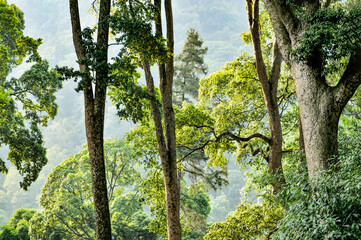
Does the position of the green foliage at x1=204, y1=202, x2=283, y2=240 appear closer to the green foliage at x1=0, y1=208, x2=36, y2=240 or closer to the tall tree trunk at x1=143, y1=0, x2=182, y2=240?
the tall tree trunk at x1=143, y1=0, x2=182, y2=240

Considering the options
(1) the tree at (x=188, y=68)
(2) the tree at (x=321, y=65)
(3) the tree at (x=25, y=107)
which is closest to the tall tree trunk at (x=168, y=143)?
(2) the tree at (x=321, y=65)

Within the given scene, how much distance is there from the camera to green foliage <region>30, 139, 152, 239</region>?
17531mm

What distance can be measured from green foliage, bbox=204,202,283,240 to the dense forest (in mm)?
32

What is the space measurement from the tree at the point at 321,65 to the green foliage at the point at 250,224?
2.42m

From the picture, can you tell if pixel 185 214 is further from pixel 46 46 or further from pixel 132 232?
pixel 46 46

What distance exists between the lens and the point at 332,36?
463 centimetres

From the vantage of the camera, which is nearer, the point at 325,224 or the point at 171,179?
the point at 325,224

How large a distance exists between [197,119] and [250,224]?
3450mm

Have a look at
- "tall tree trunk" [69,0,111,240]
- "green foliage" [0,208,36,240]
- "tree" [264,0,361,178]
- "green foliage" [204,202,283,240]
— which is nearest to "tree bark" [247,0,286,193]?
"green foliage" [204,202,283,240]

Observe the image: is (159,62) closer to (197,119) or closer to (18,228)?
(197,119)

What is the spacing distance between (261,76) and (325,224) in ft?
18.5

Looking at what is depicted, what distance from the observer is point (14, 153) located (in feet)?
35.3


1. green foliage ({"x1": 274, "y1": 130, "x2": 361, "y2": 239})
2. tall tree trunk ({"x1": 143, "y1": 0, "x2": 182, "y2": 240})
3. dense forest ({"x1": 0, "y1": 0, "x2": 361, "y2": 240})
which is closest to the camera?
green foliage ({"x1": 274, "y1": 130, "x2": 361, "y2": 239})

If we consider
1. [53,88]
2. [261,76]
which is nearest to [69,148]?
[53,88]
